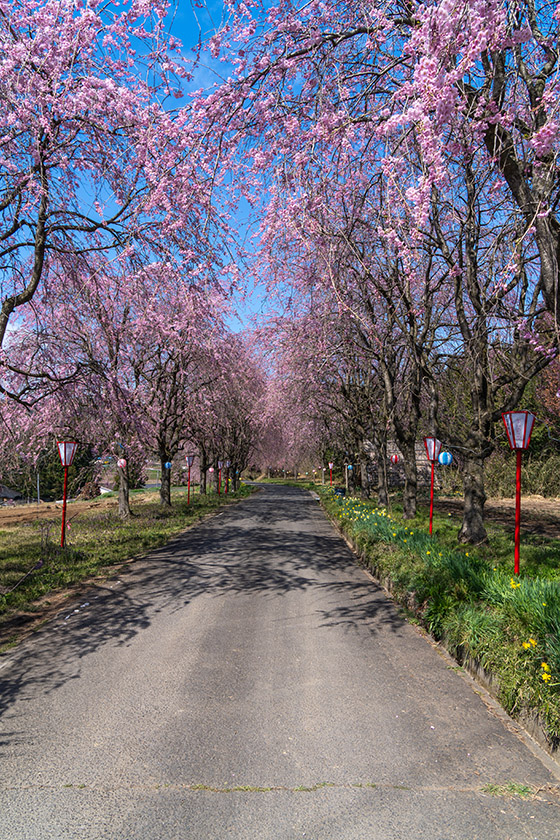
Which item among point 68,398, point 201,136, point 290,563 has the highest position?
point 201,136

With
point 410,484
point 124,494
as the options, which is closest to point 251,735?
point 410,484

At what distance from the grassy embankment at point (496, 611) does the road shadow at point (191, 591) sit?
0.58 metres

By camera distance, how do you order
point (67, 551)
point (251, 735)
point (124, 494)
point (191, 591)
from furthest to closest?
point (124, 494) < point (67, 551) < point (191, 591) < point (251, 735)

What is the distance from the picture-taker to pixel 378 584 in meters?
9.34

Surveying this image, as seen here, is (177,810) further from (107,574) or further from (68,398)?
(68,398)

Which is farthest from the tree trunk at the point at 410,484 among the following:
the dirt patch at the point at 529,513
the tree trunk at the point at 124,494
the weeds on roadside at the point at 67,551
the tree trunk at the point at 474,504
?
the tree trunk at the point at 124,494

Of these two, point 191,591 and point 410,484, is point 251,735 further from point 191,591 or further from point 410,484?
point 410,484

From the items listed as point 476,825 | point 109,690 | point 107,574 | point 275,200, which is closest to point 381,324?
point 275,200

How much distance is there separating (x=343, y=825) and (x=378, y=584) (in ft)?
21.7

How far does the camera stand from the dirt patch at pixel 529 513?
15.7 meters

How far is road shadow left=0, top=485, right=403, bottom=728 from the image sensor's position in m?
5.53

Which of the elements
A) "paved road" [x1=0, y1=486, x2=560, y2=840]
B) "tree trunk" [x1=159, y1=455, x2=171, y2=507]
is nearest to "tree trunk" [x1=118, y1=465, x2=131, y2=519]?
"tree trunk" [x1=159, y1=455, x2=171, y2=507]

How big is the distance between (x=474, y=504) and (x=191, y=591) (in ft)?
20.3

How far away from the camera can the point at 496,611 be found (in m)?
5.36
